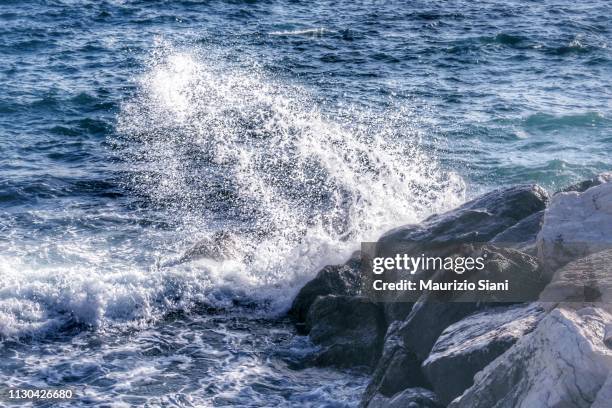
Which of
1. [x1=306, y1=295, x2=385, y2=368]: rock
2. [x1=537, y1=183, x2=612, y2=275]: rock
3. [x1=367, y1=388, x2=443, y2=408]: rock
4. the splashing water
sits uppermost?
[x1=537, y1=183, x2=612, y2=275]: rock

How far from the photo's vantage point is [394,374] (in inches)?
362

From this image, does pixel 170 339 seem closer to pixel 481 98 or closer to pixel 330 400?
pixel 330 400

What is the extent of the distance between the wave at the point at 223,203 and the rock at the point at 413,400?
3.99 meters

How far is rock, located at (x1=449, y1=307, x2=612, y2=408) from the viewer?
22.1ft

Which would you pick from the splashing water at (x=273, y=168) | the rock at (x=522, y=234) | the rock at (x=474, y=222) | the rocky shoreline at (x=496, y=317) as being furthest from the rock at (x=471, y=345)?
the splashing water at (x=273, y=168)

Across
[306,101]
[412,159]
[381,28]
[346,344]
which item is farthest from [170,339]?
[381,28]

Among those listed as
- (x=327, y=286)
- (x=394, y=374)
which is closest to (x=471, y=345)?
(x=394, y=374)

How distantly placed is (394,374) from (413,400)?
0.60 meters

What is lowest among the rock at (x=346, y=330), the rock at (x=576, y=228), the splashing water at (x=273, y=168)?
the rock at (x=346, y=330)

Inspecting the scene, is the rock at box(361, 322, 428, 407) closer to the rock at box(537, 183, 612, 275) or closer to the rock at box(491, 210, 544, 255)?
the rock at box(537, 183, 612, 275)

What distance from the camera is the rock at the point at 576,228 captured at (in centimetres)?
954

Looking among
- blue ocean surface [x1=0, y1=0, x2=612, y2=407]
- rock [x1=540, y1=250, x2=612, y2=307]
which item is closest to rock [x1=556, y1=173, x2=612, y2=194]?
rock [x1=540, y1=250, x2=612, y2=307]

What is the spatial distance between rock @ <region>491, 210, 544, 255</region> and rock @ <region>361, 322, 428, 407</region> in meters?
2.09

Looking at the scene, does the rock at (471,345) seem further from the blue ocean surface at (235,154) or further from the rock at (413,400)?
the blue ocean surface at (235,154)
